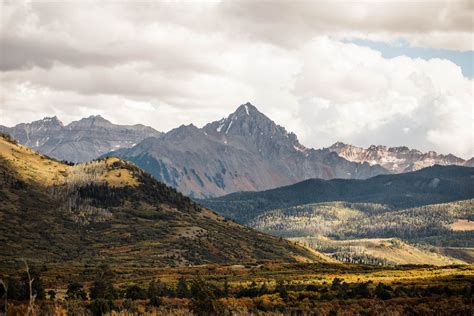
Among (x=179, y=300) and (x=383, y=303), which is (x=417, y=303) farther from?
(x=179, y=300)

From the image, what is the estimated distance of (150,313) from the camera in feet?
474

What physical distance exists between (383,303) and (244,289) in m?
43.5

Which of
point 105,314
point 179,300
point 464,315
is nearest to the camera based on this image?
point 105,314

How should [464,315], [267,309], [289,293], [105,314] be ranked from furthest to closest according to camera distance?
1. [289,293]
2. [267,309]
3. [464,315]
4. [105,314]

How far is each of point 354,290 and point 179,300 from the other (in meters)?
52.2

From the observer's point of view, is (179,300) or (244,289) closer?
(179,300)

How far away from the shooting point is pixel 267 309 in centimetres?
16088

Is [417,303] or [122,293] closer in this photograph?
[417,303]

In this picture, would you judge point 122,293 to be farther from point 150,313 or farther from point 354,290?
point 354,290

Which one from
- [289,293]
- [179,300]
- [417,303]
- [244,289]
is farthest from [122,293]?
[417,303]

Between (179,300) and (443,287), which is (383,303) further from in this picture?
(179,300)

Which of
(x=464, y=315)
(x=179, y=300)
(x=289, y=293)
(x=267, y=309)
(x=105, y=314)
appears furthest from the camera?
(x=289, y=293)

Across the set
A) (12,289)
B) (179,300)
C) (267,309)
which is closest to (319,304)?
(267,309)

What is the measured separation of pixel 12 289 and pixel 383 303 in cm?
9130
